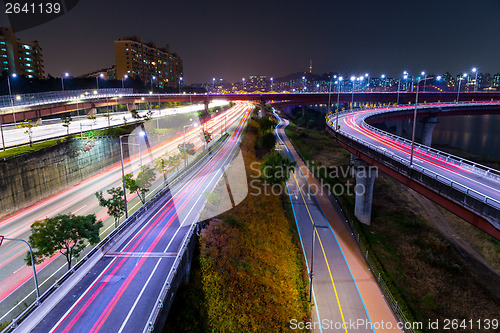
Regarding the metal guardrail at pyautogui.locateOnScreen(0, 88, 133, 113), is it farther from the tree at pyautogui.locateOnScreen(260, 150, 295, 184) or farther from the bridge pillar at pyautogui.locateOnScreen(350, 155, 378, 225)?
the bridge pillar at pyautogui.locateOnScreen(350, 155, 378, 225)

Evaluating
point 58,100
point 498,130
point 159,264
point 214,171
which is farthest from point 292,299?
point 498,130

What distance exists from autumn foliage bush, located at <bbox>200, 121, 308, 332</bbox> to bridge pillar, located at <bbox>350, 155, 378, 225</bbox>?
1080cm

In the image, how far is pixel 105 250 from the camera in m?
22.4

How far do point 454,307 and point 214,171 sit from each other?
106 feet

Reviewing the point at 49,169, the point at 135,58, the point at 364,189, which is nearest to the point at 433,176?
the point at 364,189

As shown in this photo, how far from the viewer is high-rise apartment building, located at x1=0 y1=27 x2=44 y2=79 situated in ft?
365

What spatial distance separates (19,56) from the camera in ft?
399

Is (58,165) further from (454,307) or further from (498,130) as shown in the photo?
(498,130)

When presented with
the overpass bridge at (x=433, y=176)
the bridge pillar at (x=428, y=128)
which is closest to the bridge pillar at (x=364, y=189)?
the overpass bridge at (x=433, y=176)

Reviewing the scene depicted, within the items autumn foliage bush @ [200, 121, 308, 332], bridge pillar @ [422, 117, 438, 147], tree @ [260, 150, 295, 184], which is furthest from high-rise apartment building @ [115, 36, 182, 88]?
autumn foliage bush @ [200, 121, 308, 332]

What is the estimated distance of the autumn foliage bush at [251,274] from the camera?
20.8m

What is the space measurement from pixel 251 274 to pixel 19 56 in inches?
5650

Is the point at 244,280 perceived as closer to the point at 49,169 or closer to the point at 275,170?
the point at 275,170

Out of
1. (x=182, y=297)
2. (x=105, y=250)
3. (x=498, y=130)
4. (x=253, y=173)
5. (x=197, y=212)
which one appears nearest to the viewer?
(x=182, y=297)
